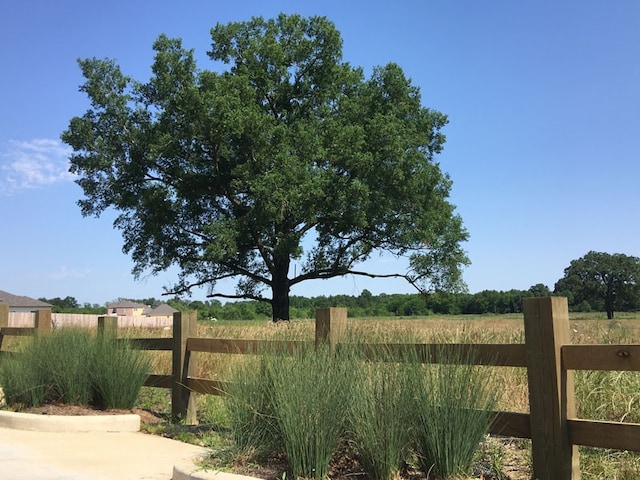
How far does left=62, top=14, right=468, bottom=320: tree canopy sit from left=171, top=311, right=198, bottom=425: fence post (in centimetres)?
1605

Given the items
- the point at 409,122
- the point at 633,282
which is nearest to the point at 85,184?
the point at 409,122

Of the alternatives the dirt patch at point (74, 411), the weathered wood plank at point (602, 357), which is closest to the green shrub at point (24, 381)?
the dirt patch at point (74, 411)

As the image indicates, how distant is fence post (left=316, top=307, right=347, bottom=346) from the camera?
5629 mm

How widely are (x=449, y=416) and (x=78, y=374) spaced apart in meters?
5.29

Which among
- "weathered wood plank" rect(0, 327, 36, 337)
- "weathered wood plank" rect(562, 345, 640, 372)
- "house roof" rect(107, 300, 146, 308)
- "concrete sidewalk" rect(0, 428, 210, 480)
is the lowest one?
"concrete sidewalk" rect(0, 428, 210, 480)

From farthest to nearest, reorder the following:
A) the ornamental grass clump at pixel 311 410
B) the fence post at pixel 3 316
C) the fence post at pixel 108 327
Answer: the fence post at pixel 3 316
the fence post at pixel 108 327
the ornamental grass clump at pixel 311 410

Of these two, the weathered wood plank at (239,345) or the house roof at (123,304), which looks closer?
the weathered wood plank at (239,345)

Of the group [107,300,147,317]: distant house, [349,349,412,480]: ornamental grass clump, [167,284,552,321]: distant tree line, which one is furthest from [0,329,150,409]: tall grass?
[107,300,147,317]: distant house

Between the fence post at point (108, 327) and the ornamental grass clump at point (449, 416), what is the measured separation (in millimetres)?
5301

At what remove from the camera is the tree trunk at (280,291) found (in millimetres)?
28955

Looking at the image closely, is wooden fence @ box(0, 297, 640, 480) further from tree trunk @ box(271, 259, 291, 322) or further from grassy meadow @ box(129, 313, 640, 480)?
tree trunk @ box(271, 259, 291, 322)

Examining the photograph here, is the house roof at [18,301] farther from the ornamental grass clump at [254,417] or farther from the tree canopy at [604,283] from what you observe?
the tree canopy at [604,283]

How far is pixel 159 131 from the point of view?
86.1 ft

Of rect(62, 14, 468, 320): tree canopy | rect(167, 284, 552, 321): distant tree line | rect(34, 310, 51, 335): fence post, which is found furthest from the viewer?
rect(167, 284, 552, 321): distant tree line
